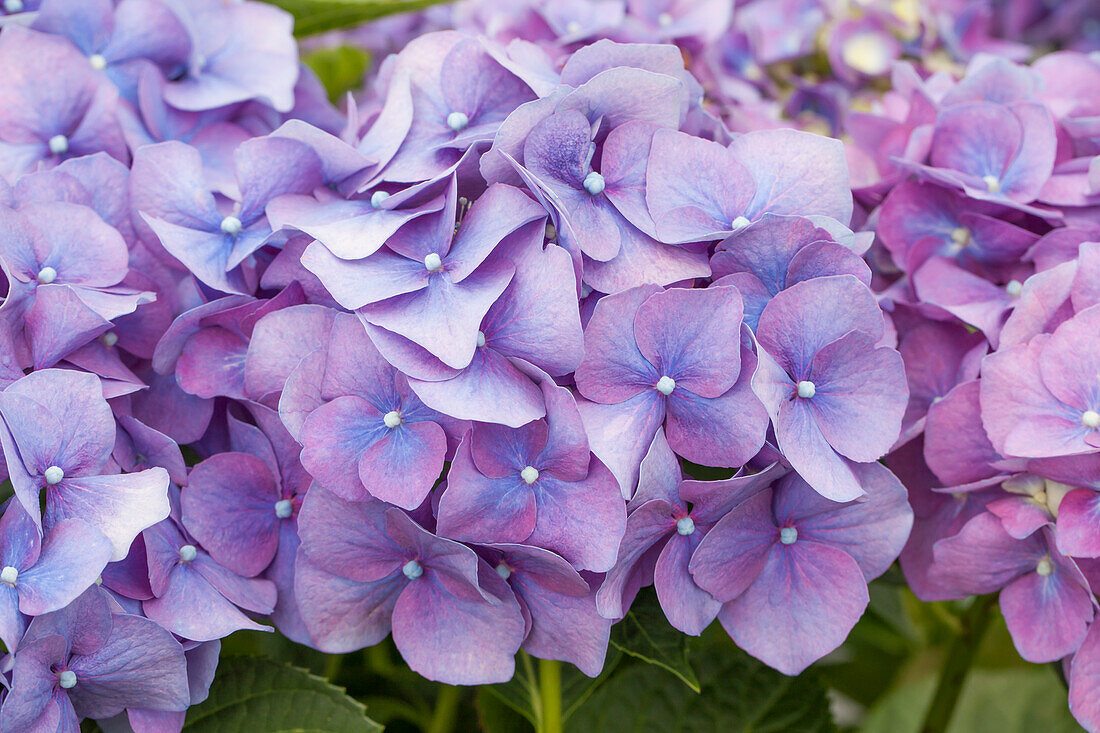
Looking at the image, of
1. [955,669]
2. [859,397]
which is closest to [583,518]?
[859,397]

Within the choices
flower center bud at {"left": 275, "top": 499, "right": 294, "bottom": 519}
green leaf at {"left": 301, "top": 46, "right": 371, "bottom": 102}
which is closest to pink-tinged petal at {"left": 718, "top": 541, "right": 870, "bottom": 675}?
flower center bud at {"left": 275, "top": 499, "right": 294, "bottom": 519}

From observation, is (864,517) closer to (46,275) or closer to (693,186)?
(693,186)

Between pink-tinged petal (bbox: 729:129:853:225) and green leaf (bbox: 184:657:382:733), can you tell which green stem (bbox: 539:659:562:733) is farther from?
pink-tinged petal (bbox: 729:129:853:225)

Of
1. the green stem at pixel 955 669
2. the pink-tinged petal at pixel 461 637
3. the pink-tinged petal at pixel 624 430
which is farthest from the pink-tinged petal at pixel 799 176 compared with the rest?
the green stem at pixel 955 669

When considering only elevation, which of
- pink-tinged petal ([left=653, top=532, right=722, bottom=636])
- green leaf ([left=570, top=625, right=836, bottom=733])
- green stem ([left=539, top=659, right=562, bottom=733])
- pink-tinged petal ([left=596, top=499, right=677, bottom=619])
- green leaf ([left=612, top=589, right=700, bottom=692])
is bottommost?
green leaf ([left=570, top=625, right=836, bottom=733])

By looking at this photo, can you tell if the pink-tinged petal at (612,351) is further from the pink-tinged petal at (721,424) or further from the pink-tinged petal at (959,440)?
the pink-tinged petal at (959,440)

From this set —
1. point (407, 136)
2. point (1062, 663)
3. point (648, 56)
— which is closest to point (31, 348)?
point (407, 136)
